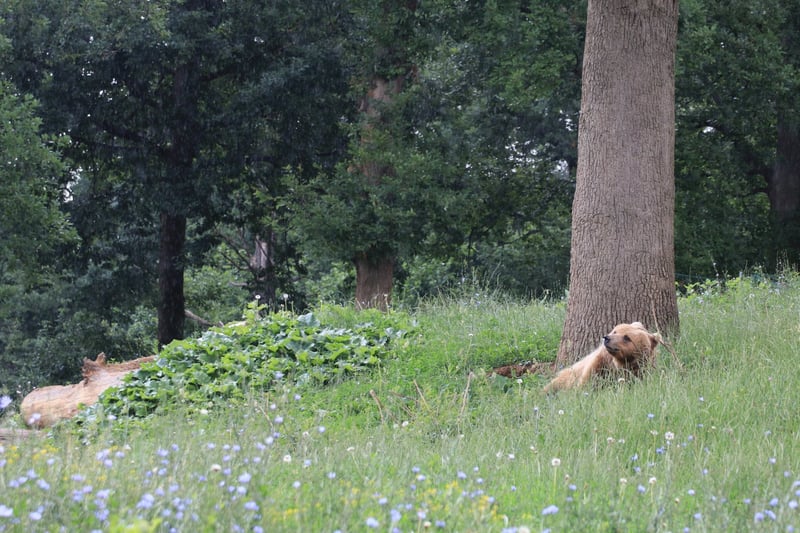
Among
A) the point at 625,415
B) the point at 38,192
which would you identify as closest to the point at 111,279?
the point at 38,192

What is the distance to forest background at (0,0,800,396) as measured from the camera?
1744cm

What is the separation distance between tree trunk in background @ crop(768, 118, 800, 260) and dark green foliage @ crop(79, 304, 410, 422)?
1494 cm

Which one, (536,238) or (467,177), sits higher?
(467,177)

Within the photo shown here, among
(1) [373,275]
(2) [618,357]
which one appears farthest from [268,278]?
(2) [618,357]

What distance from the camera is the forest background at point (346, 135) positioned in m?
17.4

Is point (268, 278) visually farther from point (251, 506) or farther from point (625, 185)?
point (251, 506)

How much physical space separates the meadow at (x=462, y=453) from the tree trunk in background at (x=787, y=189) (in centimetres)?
1345

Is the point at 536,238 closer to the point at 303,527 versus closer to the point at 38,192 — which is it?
the point at 38,192

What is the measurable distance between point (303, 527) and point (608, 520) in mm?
1413

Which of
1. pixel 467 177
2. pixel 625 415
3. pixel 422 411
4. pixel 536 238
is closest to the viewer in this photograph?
pixel 625 415

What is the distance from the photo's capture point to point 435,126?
1869 centimetres

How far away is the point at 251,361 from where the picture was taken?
29.4ft

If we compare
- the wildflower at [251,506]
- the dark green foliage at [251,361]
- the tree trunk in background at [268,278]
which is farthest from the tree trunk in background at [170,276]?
the wildflower at [251,506]

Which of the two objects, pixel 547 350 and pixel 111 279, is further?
pixel 111 279
